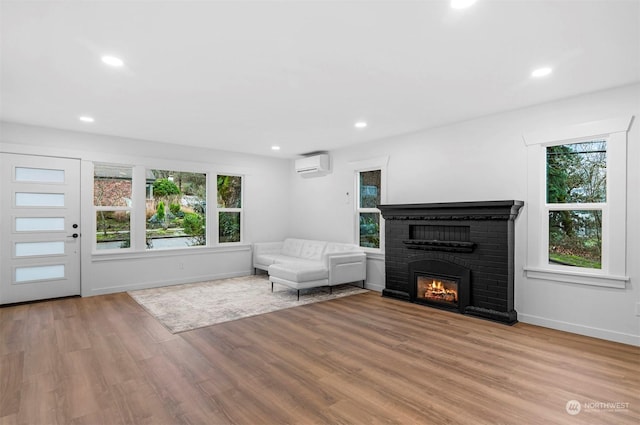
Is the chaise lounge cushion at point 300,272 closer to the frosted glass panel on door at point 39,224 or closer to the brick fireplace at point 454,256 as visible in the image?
the brick fireplace at point 454,256

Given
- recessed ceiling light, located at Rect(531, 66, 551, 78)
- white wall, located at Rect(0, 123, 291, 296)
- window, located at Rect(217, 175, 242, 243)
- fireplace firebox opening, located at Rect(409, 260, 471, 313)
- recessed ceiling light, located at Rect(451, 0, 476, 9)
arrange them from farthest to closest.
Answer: window, located at Rect(217, 175, 242, 243) < white wall, located at Rect(0, 123, 291, 296) < fireplace firebox opening, located at Rect(409, 260, 471, 313) < recessed ceiling light, located at Rect(531, 66, 551, 78) < recessed ceiling light, located at Rect(451, 0, 476, 9)

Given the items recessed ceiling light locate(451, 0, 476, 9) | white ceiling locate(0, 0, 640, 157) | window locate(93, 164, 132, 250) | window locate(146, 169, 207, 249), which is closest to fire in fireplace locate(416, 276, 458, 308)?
white ceiling locate(0, 0, 640, 157)

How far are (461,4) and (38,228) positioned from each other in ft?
19.6

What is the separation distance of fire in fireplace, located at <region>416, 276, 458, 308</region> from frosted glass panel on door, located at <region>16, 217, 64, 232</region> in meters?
5.44

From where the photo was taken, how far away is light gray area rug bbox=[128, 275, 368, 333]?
424 centimetres

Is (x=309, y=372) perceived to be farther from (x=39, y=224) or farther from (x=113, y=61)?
(x=39, y=224)

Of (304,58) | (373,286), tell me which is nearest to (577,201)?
(373,286)

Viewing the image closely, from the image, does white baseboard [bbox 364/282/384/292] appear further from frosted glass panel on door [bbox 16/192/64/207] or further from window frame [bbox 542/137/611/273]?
frosted glass panel on door [bbox 16/192/64/207]

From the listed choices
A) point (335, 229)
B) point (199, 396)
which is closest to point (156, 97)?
point (199, 396)

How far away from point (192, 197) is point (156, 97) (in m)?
3.04

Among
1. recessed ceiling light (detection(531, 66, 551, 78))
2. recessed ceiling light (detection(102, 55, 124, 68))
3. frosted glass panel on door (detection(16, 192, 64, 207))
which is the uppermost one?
recessed ceiling light (detection(531, 66, 551, 78))

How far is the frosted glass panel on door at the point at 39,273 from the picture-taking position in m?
4.87

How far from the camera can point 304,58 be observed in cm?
284

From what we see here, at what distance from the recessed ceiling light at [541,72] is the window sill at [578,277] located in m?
2.12
